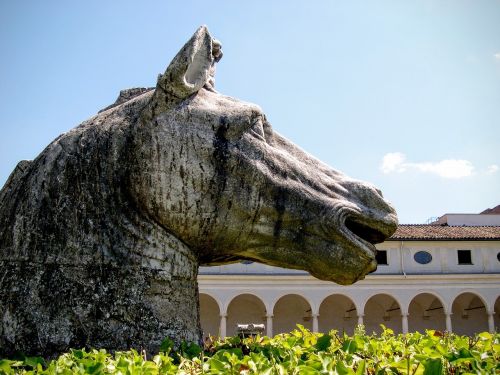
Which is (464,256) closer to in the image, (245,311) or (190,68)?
(245,311)

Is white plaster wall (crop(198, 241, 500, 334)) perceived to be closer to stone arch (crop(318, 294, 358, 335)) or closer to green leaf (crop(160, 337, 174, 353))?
stone arch (crop(318, 294, 358, 335))

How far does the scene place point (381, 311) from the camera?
43438 mm

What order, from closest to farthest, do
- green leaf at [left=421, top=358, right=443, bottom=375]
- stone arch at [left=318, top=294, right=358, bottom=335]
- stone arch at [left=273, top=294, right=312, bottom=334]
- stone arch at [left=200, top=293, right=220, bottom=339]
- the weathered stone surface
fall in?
green leaf at [left=421, top=358, right=443, bottom=375]
the weathered stone surface
stone arch at [left=200, top=293, right=220, bottom=339]
stone arch at [left=273, top=294, right=312, bottom=334]
stone arch at [left=318, top=294, right=358, bottom=335]

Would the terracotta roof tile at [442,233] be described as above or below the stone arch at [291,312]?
above

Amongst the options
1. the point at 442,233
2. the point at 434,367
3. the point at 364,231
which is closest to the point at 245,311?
the point at 442,233

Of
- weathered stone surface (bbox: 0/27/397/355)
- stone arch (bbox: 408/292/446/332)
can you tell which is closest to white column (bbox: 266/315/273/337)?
stone arch (bbox: 408/292/446/332)

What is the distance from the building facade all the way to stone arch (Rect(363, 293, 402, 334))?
72 millimetres

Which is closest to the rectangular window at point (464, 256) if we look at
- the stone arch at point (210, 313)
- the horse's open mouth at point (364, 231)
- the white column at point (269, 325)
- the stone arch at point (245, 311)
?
the white column at point (269, 325)

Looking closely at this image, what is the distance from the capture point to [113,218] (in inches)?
109

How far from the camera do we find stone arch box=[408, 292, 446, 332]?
42.9m

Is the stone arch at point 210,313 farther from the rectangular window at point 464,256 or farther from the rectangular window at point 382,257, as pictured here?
the rectangular window at point 464,256

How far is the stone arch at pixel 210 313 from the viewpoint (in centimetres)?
4012

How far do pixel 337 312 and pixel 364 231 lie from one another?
1624 inches

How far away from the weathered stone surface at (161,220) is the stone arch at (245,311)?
37777 mm
